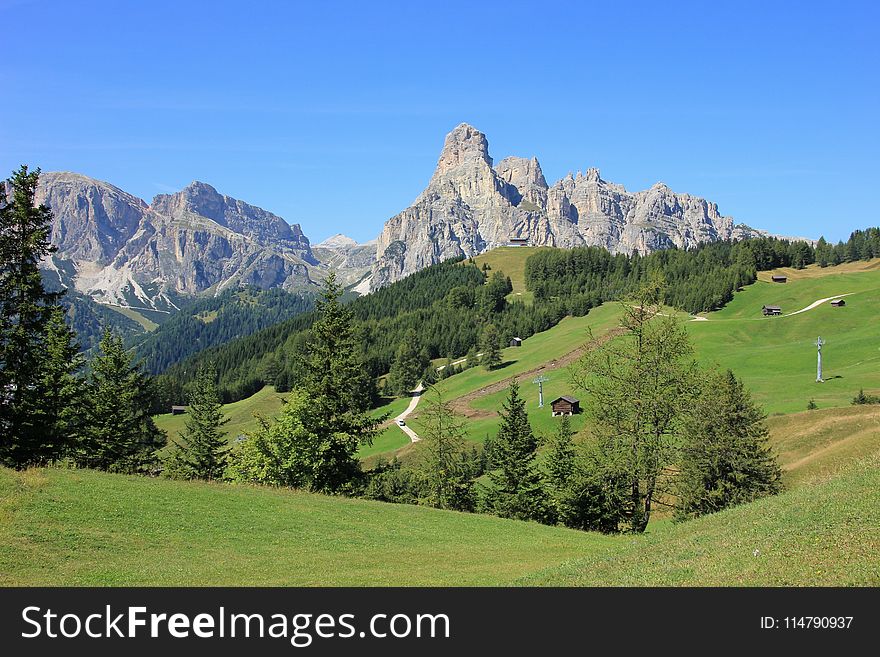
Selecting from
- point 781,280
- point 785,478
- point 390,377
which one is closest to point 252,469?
point 785,478

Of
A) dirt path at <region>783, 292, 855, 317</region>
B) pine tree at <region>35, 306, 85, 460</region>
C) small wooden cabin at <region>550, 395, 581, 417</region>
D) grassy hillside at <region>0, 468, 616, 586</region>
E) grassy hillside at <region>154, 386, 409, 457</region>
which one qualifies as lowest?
grassy hillside at <region>154, 386, 409, 457</region>

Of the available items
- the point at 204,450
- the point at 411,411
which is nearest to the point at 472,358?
the point at 411,411

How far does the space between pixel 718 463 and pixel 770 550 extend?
25.3m

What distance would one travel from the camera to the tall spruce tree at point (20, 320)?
1412 inches

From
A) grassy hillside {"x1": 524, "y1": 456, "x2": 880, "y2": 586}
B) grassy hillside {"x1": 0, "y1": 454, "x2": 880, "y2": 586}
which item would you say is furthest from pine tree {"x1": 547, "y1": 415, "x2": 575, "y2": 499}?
grassy hillside {"x1": 524, "y1": 456, "x2": 880, "y2": 586}

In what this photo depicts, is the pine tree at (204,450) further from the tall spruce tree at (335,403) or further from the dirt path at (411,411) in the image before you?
the dirt path at (411,411)

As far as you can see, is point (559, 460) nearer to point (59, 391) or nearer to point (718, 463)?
point (718, 463)

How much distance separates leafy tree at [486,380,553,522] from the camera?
51188 mm

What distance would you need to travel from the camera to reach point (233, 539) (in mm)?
24516

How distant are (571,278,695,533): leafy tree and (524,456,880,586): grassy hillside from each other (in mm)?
12996

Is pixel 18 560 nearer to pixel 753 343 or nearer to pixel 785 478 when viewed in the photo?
pixel 785 478

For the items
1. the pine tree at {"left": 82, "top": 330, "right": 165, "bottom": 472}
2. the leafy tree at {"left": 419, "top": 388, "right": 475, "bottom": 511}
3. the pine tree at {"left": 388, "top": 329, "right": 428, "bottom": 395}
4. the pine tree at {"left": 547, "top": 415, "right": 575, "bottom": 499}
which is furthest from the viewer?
the pine tree at {"left": 388, "top": 329, "right": 428, "bottom": 395}

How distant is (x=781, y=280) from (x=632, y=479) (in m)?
172

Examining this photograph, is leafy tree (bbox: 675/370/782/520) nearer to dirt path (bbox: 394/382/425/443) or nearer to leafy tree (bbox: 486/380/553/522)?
leafy tree (bbox: 486/380/553/522)
